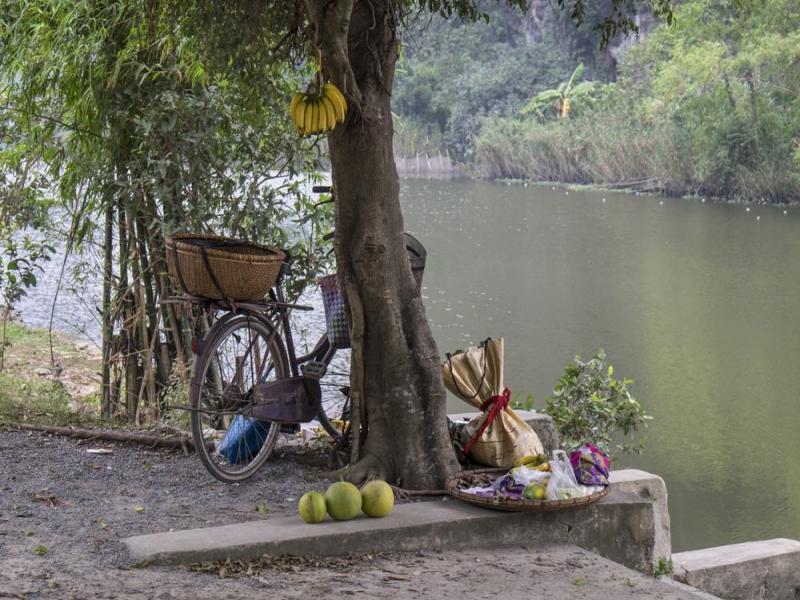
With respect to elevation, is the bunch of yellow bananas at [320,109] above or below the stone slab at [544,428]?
above

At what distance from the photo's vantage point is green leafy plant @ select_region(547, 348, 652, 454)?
20.0 ft

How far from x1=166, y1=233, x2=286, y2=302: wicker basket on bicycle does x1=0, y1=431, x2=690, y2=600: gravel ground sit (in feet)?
2.57

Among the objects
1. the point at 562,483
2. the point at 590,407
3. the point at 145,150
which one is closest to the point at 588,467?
the point at 562,483

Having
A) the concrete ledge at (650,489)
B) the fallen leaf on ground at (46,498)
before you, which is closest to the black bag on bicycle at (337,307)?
the fallen leaf on ground at (46,498)

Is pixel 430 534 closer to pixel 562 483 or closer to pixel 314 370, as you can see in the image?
pixel 562 483

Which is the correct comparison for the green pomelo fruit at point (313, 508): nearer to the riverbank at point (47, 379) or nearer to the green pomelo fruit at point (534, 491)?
the green pomelo fruit at point (534, 491)

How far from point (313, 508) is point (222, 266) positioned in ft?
3.31

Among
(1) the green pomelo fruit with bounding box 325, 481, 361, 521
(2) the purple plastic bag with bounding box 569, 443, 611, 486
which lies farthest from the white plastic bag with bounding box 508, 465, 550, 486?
(1) the green pomelo fruit with bounding box 325, 481, 361, 521

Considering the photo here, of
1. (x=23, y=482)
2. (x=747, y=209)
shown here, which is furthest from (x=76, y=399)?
(x=747, y=209)

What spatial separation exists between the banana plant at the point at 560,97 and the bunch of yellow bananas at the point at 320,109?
4001cm

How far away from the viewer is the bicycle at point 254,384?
14.2 ft

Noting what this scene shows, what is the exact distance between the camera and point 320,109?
4230 mm

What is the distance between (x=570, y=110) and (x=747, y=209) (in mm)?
16179

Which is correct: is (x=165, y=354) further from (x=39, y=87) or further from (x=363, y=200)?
(x=363, y=200)
